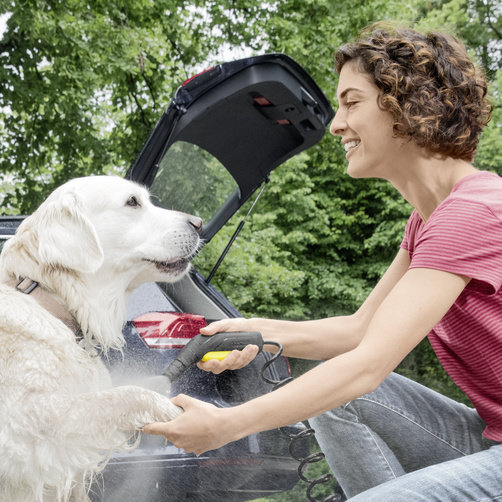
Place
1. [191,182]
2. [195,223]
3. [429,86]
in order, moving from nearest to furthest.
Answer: [429,86] → [195,223] → [191,182]

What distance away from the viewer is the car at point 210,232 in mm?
2002

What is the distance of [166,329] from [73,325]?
39 cm

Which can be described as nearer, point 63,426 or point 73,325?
point 63,426

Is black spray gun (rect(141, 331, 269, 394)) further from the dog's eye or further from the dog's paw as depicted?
the dog's eye

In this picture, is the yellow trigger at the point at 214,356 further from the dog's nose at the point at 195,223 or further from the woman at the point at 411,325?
the dog's nose at the point at 195,223

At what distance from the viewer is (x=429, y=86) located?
1.82 metres

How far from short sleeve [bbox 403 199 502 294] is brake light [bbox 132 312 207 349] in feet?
3.16

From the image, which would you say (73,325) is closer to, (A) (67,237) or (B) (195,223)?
(A) (67,237)

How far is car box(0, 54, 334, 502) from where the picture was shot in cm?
200

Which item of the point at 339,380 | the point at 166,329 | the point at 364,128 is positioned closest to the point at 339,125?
the point at 364,128

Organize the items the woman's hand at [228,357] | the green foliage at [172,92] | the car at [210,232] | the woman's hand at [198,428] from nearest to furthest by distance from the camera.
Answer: the woman's hand at [198,428]
the woman's hand at [228,357]
the car at [210,232]
the green foliage at [172,92]

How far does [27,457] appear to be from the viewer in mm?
1553

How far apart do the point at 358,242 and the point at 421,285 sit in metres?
11.3

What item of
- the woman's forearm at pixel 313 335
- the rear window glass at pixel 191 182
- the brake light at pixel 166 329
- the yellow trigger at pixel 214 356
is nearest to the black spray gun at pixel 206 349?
the yellow trigger at pixel 214 356
